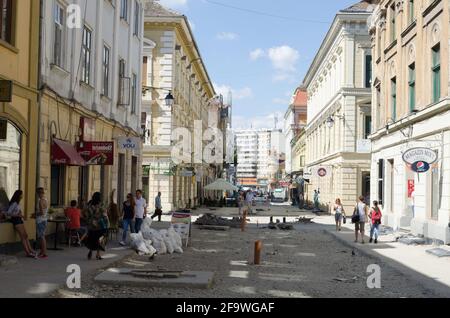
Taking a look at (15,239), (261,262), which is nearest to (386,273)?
(261,262)

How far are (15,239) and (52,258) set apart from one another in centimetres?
108

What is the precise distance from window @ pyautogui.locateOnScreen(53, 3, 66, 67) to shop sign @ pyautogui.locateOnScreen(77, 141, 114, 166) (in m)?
2.60

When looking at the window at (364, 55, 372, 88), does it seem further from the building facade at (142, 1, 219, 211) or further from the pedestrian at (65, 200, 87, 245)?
the pedestrian at (65, 200, 87, 245)

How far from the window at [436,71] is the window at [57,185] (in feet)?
39.6

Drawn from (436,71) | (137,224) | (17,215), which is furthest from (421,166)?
(17,215)

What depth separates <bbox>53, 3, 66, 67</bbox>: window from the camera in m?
17.8

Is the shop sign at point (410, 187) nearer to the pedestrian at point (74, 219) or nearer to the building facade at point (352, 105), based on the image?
the pedestrian at point (74, 219)

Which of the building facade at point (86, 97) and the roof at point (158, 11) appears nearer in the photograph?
the building facade at point (86, 97)

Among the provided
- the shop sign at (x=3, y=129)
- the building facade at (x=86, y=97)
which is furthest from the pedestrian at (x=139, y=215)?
the shop sign at (x=3, y=129)

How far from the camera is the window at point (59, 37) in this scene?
699 inches

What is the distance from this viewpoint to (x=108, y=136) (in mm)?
23891

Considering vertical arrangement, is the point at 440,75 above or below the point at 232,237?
above

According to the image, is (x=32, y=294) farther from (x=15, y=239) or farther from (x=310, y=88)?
(x=310, y=88)

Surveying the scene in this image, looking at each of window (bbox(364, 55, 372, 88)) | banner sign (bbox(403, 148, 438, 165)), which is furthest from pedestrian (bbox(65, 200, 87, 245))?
window (bbox(364, 55, 372, 88))
